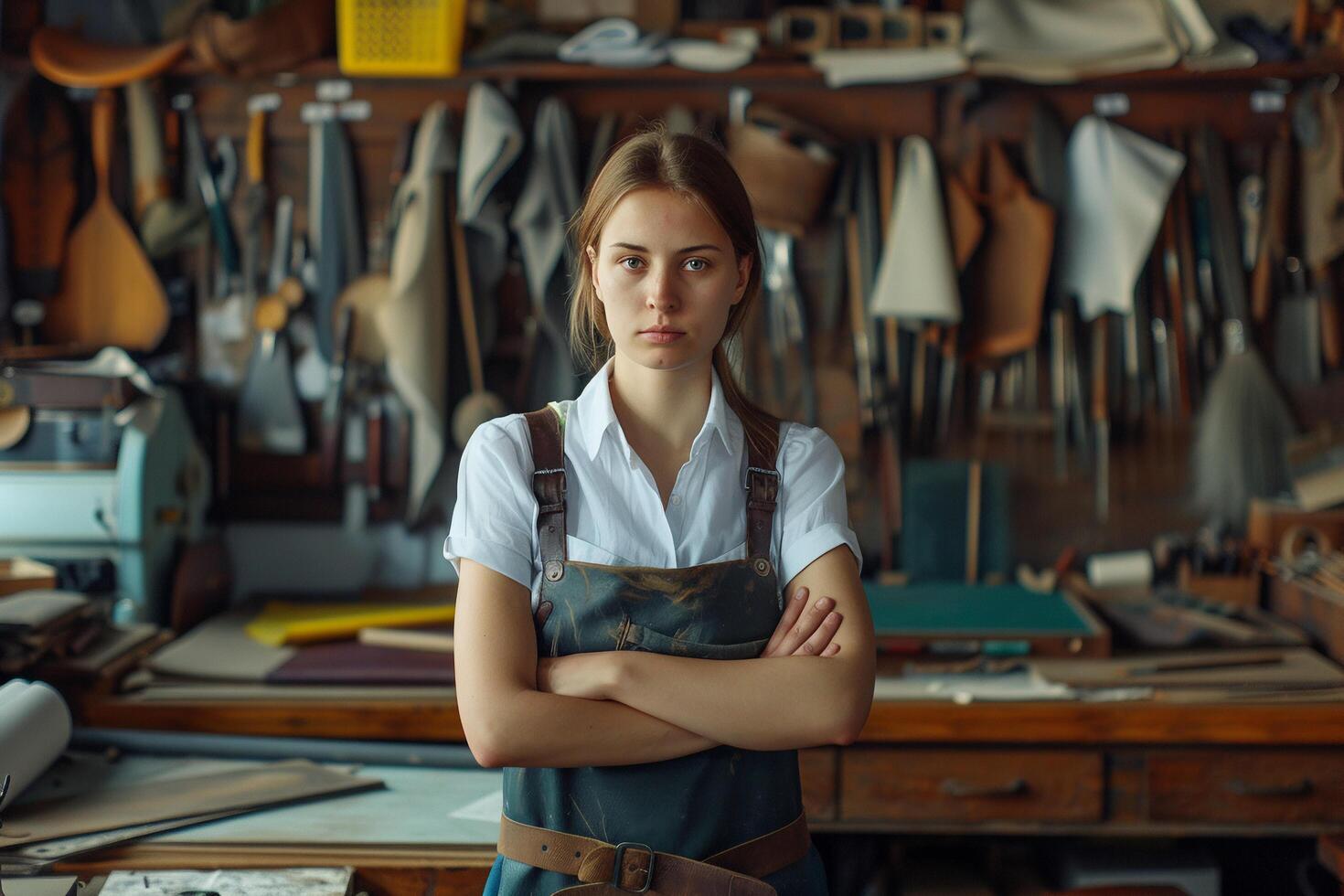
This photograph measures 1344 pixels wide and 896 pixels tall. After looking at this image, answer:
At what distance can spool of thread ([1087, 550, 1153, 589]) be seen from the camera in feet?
10.2

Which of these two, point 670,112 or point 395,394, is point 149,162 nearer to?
point 395,394

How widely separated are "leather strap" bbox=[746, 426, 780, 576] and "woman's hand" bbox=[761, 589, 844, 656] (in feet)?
0.22

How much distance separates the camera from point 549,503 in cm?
A: 142

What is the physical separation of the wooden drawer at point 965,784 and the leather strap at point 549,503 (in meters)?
1.24

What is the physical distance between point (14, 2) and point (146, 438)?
51.4 inches

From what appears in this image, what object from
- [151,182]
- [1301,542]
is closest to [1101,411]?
[1301,542]

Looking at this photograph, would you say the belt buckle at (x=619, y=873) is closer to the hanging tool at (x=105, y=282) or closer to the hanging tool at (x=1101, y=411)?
the hanging tool at (x=1101, y=411)

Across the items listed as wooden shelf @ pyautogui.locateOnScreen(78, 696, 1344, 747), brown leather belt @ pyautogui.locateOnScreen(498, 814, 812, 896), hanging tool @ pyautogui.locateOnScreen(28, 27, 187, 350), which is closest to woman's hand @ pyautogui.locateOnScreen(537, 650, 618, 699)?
brown leather belt @ pyautogui.locateOnScreen(498, 814, 812, 896)

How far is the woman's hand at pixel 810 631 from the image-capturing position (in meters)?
1.42

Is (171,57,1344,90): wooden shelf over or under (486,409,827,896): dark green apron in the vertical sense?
over

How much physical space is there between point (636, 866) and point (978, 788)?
1.27 meters

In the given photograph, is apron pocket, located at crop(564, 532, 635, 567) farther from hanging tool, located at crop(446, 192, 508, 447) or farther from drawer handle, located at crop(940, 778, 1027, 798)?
hanging tool, located at crop(446, 192, 508, 447)

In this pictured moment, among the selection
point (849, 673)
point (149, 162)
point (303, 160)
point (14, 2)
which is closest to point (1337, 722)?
point (849, 673)

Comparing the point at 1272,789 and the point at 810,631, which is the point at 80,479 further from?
the point at 1272,789
